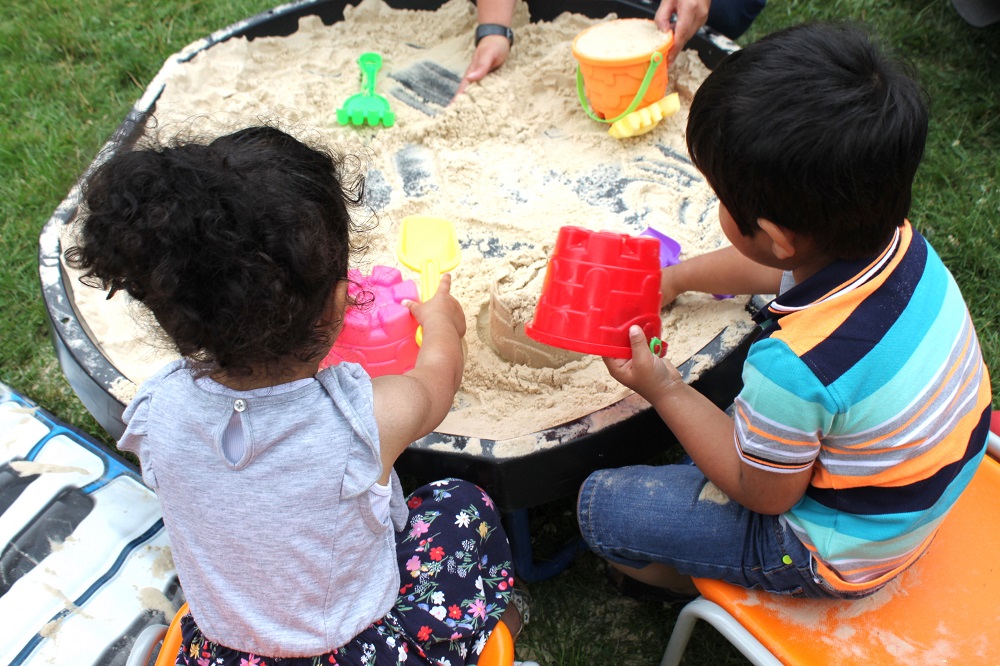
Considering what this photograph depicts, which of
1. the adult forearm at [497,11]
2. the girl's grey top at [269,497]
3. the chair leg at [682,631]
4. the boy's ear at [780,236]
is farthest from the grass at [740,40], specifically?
the adult forearm at [497,11]

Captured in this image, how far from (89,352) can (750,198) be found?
98cm

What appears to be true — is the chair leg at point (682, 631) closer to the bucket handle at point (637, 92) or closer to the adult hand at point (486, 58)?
the bucket handle at point (637, 92)

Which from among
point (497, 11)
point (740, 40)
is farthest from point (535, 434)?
point (740, 40)

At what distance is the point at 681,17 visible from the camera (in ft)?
5.41

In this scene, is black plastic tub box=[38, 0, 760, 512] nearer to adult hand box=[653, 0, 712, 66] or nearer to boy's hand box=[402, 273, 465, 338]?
boy's hand box=[402, 273, 465, 338]

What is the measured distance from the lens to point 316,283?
2.51 feet

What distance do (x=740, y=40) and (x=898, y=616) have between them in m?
1.80

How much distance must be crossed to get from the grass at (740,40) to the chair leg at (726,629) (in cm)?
27

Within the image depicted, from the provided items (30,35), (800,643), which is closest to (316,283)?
(800,643)

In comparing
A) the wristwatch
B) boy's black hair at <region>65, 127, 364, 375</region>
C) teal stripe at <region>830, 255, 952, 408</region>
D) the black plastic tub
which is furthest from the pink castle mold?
the wristwatch

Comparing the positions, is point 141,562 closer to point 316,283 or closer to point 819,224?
point 316,283

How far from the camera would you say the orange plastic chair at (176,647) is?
0.92 meters

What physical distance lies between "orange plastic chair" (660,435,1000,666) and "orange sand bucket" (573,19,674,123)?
40.6 inches

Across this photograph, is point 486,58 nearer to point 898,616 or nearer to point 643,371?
point 643,371
